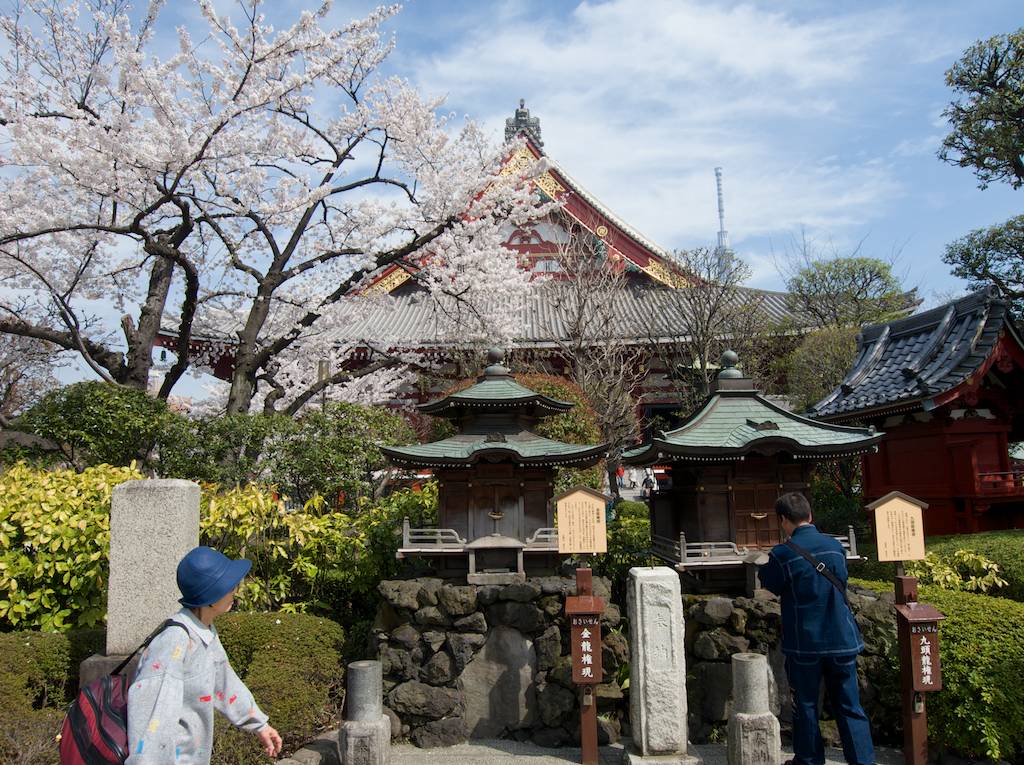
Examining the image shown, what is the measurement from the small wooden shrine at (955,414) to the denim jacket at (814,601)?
597 cm

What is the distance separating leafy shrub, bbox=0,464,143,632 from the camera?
6836mm

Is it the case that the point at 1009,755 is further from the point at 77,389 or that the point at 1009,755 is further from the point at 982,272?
the point at 982,272

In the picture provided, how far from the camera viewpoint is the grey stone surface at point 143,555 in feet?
19.7

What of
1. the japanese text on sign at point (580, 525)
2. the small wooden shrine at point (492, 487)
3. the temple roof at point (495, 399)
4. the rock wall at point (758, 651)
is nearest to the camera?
the japanese text on sign at point (580, 525)

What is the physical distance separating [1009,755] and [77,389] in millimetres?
10608

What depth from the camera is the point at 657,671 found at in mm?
5973

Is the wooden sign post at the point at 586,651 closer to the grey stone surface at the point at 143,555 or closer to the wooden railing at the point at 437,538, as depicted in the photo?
the wooden railing at the point at 437,538

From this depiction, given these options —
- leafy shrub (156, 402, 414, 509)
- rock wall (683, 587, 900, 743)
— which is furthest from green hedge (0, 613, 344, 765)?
rock wall (683, 587, 900, 743)

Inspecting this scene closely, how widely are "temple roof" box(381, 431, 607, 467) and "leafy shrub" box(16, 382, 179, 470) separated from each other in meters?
3.82

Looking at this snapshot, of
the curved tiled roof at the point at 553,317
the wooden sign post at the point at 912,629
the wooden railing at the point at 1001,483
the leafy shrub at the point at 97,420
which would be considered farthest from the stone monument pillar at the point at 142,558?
the wooden railing at the point at 1001,483

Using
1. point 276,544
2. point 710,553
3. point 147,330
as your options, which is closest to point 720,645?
point 710,553

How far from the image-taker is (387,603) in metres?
7.19

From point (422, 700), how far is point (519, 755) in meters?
1.07

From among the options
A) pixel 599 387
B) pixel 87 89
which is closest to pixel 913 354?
pixel 599 387
